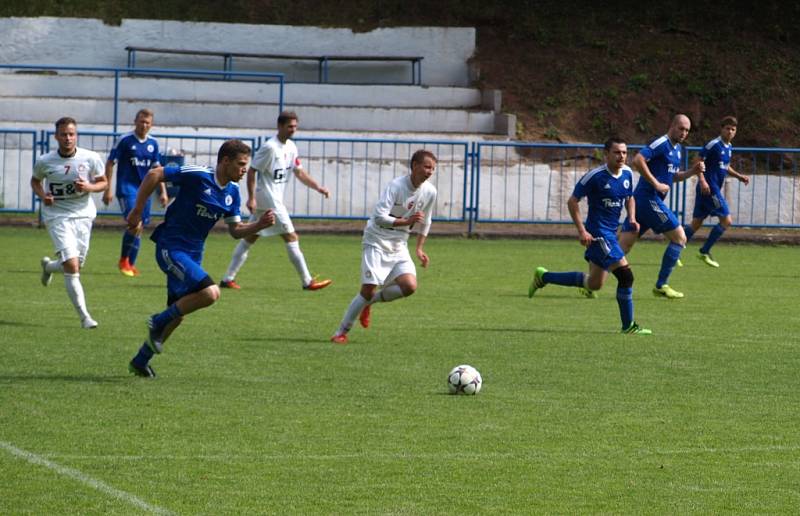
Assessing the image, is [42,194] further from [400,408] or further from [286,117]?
[400,408]

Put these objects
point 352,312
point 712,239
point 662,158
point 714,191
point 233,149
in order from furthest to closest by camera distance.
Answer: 1. point 712,239
2. point 714,191
3. point 662,158
4. point 352,312
5. point 233,149

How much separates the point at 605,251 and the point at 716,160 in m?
7.43

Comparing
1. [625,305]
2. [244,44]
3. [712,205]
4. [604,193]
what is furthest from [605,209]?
[244,44]

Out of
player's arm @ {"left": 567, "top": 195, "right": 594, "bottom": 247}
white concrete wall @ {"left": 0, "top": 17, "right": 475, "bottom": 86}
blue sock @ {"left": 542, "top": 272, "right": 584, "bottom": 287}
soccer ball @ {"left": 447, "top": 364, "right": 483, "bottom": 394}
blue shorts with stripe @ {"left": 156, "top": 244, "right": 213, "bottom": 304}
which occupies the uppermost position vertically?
white concrete wall @ {"left": 0, "top": 17, "right": 475, "bottom": 86}

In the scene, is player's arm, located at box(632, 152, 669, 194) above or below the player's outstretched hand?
above

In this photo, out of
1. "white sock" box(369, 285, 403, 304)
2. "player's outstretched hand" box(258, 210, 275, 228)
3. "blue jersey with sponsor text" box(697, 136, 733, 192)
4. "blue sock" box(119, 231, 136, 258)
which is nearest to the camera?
"player's outstretched hand" box(258, 210, 275, 228)

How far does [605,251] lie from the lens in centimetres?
1309

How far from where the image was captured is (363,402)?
8805 mm

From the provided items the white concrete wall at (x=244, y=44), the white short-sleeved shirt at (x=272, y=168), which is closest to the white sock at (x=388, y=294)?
the white short-sleeved shirt at (x=272, y=168)

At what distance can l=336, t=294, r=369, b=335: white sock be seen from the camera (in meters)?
11.7

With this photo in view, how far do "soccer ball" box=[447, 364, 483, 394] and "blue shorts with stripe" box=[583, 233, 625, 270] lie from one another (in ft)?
13.7

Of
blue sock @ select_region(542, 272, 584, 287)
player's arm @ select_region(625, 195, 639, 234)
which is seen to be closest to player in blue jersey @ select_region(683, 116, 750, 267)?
player's arm @ select_region(625, 195, 639, 234)

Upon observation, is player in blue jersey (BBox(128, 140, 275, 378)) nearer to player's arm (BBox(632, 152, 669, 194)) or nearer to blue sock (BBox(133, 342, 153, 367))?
blue sock (BBox(133, 342, 153, 367))

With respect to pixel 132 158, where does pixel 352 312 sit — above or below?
below
